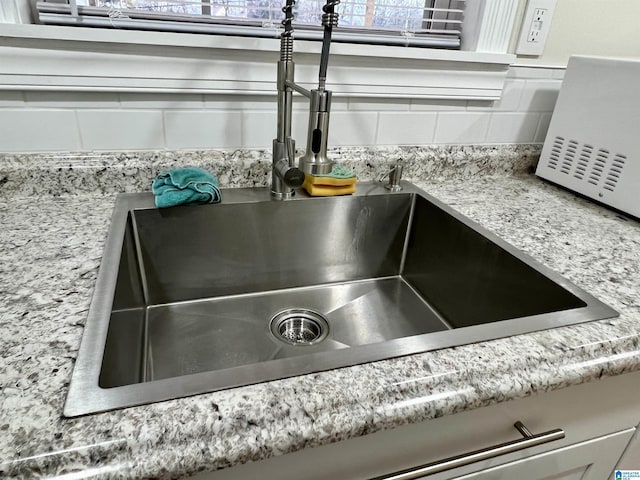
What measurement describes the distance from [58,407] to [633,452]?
0.82 meters

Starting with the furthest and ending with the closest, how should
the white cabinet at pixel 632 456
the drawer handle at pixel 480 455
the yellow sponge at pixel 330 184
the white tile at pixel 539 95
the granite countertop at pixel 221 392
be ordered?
the white tile at pixel 539 95 < the yellow sponge at pixel 330 184 < the white cabinet at pixel 632 456 < the drawer handle at pixel 480 455 < the granite countertop at pixel 221 392

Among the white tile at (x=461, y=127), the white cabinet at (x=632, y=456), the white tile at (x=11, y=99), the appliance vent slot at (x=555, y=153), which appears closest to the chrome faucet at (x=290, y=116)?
the white tile at (x=461, y=127)

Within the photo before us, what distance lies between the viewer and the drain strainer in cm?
82

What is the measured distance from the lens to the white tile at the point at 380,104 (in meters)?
0.99

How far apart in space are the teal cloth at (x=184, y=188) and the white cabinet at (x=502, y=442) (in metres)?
0.51

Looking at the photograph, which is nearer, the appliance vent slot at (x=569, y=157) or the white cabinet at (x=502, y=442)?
the white cabinet at (x=502, y=442)

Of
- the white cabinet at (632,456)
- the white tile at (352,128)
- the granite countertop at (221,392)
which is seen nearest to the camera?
the granite countertop at (221,392)

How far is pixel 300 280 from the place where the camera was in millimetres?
946

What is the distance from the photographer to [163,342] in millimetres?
766

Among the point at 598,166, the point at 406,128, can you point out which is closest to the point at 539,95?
the point at 598,166

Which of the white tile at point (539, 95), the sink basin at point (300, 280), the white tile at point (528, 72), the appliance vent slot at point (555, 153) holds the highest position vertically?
the white tile at point (528, 72)

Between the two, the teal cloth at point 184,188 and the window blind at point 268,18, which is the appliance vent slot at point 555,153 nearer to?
the window blind at point 268,18

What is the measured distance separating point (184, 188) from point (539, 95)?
36.5 inches

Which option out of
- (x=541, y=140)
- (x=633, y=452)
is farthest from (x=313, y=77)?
(x=633, y=452)
